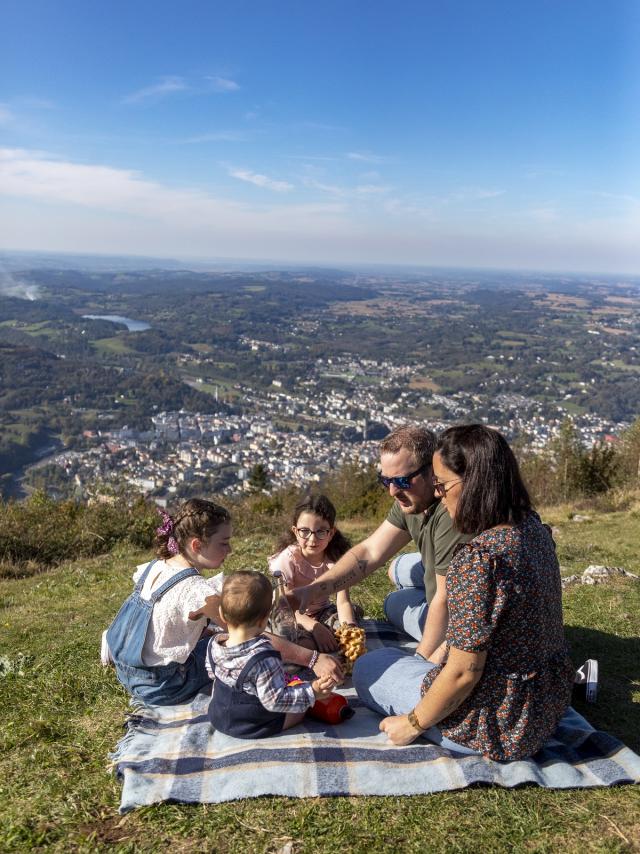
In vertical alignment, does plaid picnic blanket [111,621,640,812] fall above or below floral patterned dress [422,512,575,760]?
below

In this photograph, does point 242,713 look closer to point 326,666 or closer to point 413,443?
point 326,666

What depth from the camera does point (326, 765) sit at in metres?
2.97

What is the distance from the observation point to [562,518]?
1309cm

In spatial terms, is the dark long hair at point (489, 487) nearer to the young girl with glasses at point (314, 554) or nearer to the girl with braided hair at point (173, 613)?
the girl with braided hair at point (173, 613)

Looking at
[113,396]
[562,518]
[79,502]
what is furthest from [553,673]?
[113,396]

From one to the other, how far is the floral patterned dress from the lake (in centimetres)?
9632

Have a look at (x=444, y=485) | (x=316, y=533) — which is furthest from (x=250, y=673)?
(x=316, y=533)

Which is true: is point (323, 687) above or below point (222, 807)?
above

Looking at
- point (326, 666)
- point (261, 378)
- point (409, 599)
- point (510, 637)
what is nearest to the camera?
point (510, 637)

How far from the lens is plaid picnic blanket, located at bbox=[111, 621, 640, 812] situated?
282 cm

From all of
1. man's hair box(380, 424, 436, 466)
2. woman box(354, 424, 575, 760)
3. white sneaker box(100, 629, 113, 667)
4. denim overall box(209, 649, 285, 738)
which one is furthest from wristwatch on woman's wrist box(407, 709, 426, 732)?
white sneaker box(100, 629, 113, 667)

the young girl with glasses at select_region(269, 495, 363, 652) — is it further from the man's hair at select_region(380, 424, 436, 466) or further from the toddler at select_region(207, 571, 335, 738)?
the toddler at select_region(207, 571, 335, 738)

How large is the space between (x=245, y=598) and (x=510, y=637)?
123cm

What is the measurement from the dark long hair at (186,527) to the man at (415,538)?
0.81 m
